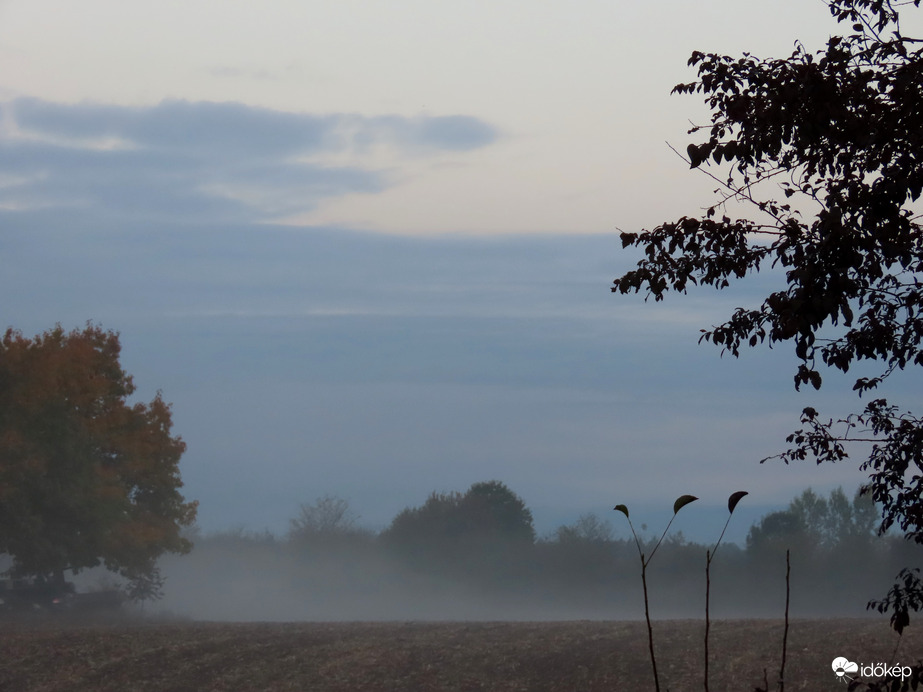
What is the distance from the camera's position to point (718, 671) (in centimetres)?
1739

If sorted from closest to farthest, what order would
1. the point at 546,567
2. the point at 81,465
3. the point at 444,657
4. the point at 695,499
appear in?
1. the point at 695,499
2. the point at 444,657
3. the point at 81,465
4. the point at 546,567

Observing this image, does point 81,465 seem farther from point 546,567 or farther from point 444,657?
point 546,567

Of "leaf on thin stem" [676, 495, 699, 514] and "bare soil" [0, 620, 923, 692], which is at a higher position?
"leaf on thin stem" [676, 495, 699, 514]

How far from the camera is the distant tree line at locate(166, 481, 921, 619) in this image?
52781 mm

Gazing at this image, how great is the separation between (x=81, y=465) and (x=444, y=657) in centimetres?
2060

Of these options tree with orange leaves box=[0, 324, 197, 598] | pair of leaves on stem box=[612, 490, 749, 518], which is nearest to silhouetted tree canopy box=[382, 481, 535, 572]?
tree with orange leaves box=[0, 324, 197, 598]

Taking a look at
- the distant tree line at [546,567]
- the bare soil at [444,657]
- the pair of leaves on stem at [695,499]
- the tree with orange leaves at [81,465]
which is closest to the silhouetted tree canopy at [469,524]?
the distant tree line at [546,567]

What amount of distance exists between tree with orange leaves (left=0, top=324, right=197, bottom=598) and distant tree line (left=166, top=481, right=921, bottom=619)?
713 inches

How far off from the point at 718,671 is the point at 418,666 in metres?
6.24

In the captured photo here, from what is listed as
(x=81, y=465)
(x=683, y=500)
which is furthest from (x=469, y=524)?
(x=683, y=500)

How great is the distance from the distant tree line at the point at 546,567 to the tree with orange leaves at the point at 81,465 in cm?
1812

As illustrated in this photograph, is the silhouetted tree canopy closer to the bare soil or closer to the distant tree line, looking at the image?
the distant tree line

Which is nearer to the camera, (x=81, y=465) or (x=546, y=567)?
(x=81, y=465)

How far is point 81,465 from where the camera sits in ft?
116
